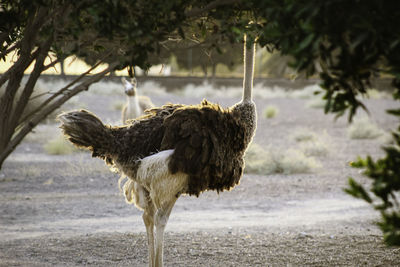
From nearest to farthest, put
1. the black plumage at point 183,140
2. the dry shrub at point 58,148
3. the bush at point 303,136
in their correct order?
1. the black plumage at point 183,140
2. the dry shrub at point 58,148
3. the bush at point 303,136

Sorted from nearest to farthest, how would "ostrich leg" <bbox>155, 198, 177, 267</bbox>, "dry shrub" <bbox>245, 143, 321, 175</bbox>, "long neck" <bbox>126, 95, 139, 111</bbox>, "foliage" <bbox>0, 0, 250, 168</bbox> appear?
"foliage" <bbox>0, 0, 250, 168</bbox>
"ostrich leg" <bbox>155, 198, 177, 267</bbox>
"long neck" <bbox>126, 95, 139, 111</bbox>
"dry shrub" <bbox>245, 143, 321, 175</bbox>

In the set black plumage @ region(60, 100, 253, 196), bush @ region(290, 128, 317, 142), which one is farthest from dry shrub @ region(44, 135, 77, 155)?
black plumage @ region(60, 100, 253, 196)

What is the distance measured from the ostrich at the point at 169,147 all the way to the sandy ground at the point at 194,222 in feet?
3.75

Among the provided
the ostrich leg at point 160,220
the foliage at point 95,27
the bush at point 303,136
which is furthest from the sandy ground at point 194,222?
the bush at point 303,136

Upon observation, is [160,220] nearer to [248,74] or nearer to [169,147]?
[169,147]

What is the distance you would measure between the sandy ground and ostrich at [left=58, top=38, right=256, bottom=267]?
3.75 feet

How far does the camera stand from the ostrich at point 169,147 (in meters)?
4.92

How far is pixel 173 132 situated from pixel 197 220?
359cm

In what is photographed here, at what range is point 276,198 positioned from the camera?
1022cm

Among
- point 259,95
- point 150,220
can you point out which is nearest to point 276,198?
point 150,220

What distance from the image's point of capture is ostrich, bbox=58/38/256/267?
4.92 m

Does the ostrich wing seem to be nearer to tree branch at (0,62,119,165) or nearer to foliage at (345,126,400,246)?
tree branch at (0,62,119,165)

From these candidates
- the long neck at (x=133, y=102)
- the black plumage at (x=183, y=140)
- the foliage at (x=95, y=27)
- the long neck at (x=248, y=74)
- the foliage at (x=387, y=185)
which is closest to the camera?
the foliage at (x=387, y=185)

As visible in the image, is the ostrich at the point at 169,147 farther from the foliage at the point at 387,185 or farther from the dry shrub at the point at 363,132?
the dry shrub at the point at 363,132
